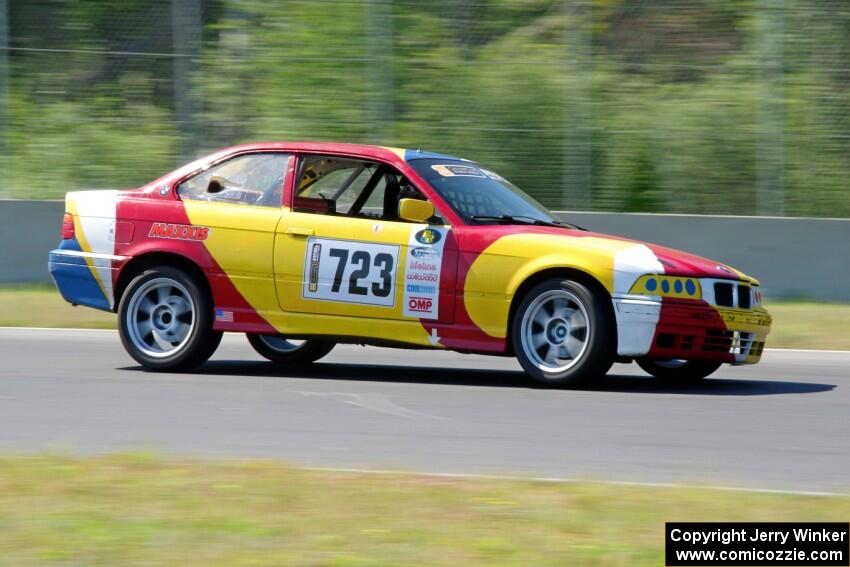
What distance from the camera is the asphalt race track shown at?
252 inches

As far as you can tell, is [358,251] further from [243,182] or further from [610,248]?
[610,248]

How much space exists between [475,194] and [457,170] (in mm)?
319

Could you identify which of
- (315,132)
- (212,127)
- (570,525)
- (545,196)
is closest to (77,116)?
(212,127)

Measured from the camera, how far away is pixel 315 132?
17062 millimetres

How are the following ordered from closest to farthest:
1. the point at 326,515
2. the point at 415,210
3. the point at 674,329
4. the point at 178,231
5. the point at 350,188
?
1. the point at 326,515
2. the point at 674,329
3. the point at 415,210
4. the point at 350,188
5. the point at 178,231

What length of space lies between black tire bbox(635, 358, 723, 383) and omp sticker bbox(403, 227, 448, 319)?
1630 millimetres

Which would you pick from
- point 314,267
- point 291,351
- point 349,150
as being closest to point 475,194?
point 349,150

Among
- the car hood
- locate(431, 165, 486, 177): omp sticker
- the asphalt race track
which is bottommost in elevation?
the asphalt race track

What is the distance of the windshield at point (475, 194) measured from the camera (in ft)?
29.9

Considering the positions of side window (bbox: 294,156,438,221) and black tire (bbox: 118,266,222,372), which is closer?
side window (bbox: 294,156,438,221)

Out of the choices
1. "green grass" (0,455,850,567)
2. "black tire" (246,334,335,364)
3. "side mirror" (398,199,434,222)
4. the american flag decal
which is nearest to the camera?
"green grass" (0,455,850,567)

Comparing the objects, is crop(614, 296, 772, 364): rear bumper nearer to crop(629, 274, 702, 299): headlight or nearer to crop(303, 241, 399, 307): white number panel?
crop(629, 274, 702, 299): headlight

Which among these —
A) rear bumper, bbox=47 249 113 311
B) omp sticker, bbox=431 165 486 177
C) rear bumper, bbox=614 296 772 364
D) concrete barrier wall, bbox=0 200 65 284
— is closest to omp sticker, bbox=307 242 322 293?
omp sticker, bbox=431 165 486 177

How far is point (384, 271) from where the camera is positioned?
351 inches
